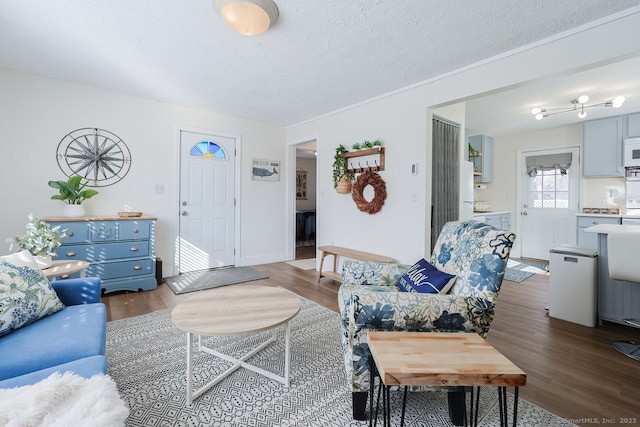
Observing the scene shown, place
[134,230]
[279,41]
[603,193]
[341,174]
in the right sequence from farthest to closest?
[603,193] → [341,174] → [134,230] → [279,41]

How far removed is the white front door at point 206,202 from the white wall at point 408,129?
4.56 ft

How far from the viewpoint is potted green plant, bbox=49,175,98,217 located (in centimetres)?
319

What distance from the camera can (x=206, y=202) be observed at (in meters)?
4.41

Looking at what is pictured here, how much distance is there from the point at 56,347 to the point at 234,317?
2.59 feet

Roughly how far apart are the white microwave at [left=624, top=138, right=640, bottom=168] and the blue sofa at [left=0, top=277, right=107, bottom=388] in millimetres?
6271

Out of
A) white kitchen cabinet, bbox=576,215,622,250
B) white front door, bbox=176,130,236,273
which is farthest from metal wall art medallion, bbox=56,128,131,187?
white kitchen cabinet, bbox=576,215,622,250

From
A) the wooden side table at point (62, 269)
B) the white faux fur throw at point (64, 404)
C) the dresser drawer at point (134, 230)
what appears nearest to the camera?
the white faux fur throw at point (64, 404)

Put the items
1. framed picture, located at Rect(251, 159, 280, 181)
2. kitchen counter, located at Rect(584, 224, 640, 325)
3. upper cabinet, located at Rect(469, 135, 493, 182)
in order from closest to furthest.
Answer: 1. kitchen counter, located at Rect(584, 224, 640, 325)
2. framed picture, located at Rect(251, 159, 280, 181)
3. upper cabinet, located at Rect(469, 135, 493, 182)

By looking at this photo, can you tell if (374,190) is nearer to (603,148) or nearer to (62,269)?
(62,269)

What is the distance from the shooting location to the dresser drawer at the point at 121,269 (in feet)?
10.5

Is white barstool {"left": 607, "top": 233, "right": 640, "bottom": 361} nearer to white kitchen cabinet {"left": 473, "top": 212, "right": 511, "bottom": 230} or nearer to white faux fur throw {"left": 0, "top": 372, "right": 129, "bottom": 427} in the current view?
white kitchen cabinet {"left": 473, "top": 212, "right": 511, "bottom": 230}

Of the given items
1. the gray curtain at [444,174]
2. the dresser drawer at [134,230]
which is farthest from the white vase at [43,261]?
the gray curtain at [444,174]

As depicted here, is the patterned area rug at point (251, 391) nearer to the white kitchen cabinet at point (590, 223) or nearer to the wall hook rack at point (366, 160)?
the wall hook rack at point (366, 160)

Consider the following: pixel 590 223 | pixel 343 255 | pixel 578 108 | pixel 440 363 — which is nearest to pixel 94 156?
pixel 343 255
